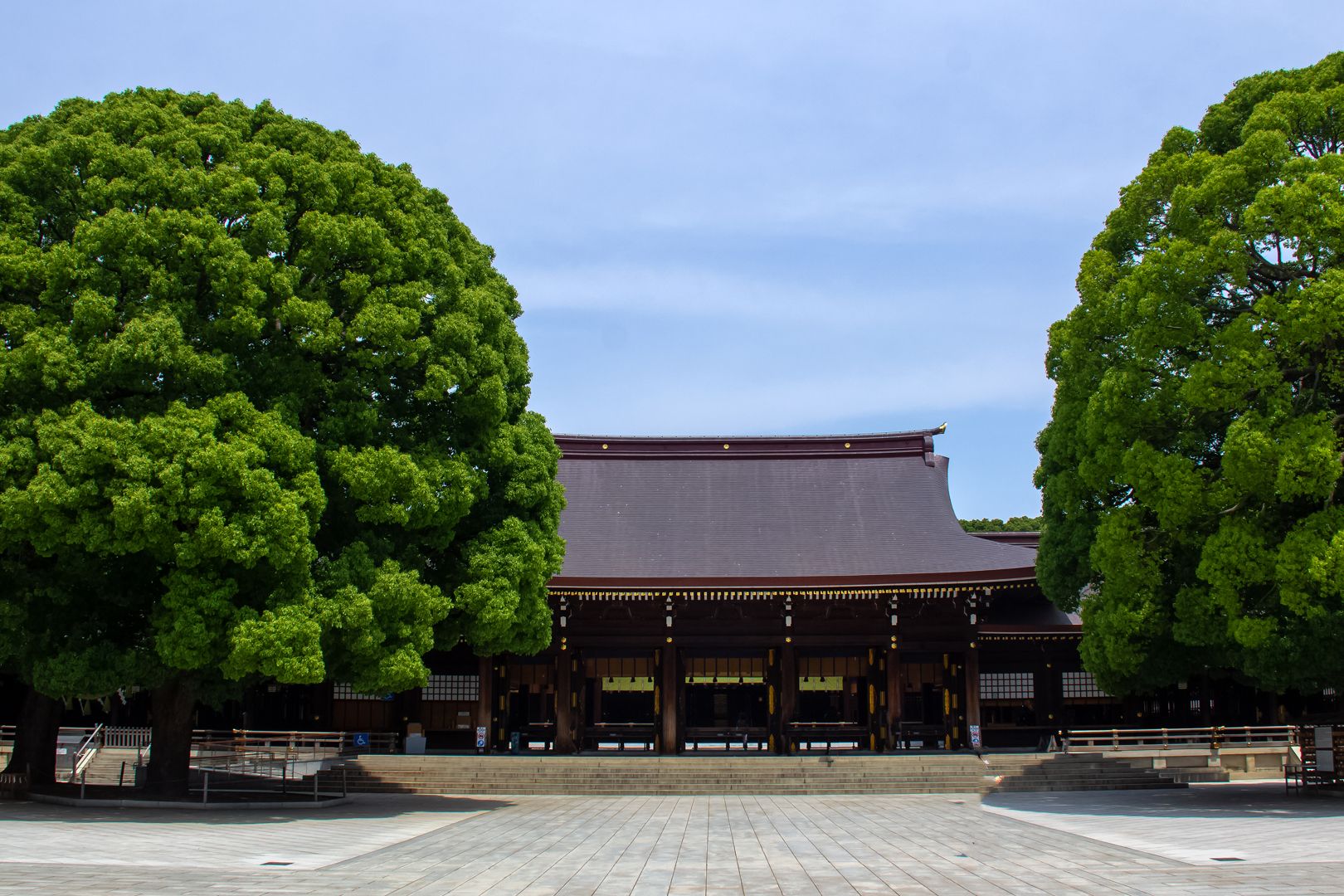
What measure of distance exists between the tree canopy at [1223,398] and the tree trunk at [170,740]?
15091 mm

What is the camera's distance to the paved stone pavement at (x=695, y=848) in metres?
10.4

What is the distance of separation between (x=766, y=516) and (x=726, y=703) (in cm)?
825

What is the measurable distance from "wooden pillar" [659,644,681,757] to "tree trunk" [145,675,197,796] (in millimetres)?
10592

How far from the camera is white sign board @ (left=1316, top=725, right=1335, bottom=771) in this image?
18906 mm

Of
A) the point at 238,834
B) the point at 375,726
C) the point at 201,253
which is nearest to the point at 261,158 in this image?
the point at 201,253

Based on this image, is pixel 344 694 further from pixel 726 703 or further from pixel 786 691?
pixel 726 703

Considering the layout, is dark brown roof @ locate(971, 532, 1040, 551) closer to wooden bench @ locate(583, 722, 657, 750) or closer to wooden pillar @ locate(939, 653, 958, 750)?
wooden pillar @ locate(939, 653, 958, 750)

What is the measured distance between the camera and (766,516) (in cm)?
2984

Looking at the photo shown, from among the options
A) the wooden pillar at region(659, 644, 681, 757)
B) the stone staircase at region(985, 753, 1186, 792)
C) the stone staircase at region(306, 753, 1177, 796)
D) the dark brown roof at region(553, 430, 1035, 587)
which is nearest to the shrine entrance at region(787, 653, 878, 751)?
the stone staircase at region(306, 753, 1177, 796)

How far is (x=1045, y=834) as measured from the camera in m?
14.6

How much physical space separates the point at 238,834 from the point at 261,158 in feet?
33.3

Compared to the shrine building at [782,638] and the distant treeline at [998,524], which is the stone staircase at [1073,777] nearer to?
the shrine building at [782,638]

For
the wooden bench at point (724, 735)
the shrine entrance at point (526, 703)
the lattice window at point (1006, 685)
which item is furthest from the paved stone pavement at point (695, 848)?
the lattice window at point (1006, 685)

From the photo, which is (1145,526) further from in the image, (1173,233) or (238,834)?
(238,834)
